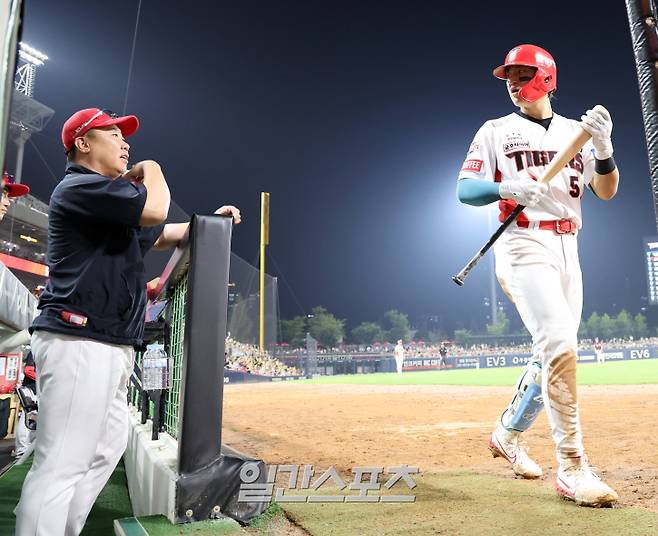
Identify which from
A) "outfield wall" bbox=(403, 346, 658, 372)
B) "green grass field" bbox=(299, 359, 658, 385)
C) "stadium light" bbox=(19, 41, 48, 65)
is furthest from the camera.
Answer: "outfield wall" bbox=(403, 346, 658, 372)

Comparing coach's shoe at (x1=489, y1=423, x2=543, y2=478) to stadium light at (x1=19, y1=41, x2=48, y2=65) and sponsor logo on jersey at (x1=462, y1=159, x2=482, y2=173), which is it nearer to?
sponsor logo on jersey at (x1=462, y1=159, x2=482, y2=173)

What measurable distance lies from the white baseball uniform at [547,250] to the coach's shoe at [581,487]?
0.05 metres

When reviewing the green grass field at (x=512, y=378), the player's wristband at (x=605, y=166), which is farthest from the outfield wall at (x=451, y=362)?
the player's wristband at (x=605, y=166)

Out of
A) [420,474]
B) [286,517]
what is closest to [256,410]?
[420,474]

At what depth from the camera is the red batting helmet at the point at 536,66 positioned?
2461mm

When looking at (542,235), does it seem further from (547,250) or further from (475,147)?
(475,147)

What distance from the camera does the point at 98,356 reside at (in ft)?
4.99

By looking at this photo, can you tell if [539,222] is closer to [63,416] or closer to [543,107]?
[543,107]

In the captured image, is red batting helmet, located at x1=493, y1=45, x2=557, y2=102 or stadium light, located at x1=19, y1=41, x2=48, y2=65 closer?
red batting helmet, located at x1=493, y1=45, x2=557, y2=102

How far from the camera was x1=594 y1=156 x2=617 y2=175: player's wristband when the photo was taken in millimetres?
2355

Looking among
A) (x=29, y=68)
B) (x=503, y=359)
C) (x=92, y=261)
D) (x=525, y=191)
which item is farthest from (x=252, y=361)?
(x=92, y=261)

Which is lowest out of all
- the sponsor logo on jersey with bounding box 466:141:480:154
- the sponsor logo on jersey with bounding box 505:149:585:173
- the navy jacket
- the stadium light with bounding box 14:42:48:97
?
the navy jacket

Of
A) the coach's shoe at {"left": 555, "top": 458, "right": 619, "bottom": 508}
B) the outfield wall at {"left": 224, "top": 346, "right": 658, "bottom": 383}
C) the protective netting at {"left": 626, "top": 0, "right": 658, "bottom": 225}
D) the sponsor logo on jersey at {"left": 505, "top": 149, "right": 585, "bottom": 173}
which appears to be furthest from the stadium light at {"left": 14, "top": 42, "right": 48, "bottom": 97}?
the coach's shoe at {"left": 555, "top": 458, "right": 619, "bottom": 508}

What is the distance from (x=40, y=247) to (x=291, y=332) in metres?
31.4
